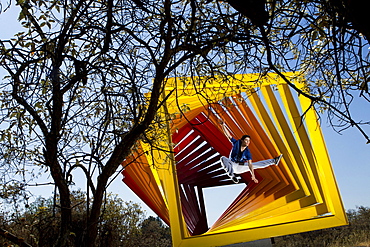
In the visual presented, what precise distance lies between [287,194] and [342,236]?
5.85 metres

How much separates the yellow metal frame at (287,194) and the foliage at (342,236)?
14.8 ft

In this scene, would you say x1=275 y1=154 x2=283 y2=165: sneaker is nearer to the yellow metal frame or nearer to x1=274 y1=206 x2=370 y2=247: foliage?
the yellow metal frame

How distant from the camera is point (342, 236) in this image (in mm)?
13414

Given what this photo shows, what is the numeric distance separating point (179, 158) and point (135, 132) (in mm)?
6880

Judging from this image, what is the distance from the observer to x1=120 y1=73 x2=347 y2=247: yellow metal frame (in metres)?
8.30

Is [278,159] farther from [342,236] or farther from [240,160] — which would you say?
[342,236]

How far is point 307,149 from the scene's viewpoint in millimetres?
9133

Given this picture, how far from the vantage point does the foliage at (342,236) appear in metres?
12.8

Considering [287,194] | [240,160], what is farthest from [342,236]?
[240,160]

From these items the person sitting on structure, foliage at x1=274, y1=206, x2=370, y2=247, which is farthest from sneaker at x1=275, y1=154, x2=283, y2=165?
foliage at x1=274, y1=206, x2=370, y2=247

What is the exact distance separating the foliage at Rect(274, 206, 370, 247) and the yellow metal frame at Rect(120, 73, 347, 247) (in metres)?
4.52

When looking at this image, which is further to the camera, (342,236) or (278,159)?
(342,236)

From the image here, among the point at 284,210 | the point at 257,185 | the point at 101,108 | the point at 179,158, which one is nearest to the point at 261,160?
the point at 257,185

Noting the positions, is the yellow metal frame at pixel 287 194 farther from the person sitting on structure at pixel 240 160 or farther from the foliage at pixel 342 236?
the foliage at pixel 342 236
